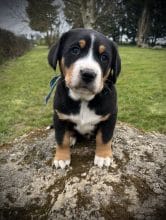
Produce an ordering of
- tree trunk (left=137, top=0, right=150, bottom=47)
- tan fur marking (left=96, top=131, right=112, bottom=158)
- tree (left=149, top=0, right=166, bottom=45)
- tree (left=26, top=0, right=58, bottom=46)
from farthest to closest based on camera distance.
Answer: tree trunk (left=137, top=0, right=150, bottom=47) → tree (left=149, top=0, right=166, bottom=45) → tree (left=26, top=0, right=58, bottom=46) → tan fur marking (left=96, top=131, right=112, bottom=158)

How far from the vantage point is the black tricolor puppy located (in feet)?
9.96

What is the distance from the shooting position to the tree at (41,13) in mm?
18578

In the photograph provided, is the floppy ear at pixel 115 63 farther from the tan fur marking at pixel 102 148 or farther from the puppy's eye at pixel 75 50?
the tan fur marking at pixel 102 148

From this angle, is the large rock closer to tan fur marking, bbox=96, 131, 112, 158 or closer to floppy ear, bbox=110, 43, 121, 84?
tan fur marking, bbox=96, 131, 112, 158

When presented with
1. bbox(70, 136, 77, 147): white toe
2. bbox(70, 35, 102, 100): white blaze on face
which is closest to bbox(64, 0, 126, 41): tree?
bbox(70, 136, 77, 147): white toe

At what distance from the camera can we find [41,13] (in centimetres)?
2119

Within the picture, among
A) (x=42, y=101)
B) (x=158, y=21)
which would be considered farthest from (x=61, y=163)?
(x=158, y=21)

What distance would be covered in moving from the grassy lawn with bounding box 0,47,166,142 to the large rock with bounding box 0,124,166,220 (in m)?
1.95

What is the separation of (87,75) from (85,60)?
6.5 inches

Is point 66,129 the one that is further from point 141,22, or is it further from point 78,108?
point 141,22

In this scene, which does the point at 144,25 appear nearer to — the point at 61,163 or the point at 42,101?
the point at 42,101

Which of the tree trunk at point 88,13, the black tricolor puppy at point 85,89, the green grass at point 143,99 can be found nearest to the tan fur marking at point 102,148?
the black tricolor puppy at point 85,89

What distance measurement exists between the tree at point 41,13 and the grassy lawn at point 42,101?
7.02 meters

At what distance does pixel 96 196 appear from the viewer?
10.5 feet
